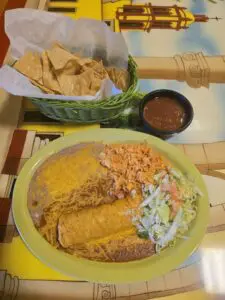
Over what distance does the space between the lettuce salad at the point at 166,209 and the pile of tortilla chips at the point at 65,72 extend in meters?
0.46

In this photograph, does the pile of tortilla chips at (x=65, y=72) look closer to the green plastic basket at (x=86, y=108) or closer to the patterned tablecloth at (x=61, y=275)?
the green plastic basket at (x=86, y=108)

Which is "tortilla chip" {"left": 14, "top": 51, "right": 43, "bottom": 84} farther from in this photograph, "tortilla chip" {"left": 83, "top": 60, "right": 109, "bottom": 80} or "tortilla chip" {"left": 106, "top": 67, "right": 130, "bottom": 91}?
"tortilla chip" {"left": 106, "top": 67, "right": 130, "bottom": 91}

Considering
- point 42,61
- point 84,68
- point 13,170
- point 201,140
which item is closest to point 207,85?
point 201,140

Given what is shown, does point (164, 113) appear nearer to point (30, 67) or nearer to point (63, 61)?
point (63, 61)

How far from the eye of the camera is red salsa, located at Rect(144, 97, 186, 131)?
146 centimetres

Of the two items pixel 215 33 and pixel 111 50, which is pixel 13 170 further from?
pixel 215 33

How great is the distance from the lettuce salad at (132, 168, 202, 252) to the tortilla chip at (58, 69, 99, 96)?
45cm

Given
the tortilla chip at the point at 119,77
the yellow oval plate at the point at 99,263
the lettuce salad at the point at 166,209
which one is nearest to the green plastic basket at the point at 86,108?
the tortilla chip at the point at 119,77

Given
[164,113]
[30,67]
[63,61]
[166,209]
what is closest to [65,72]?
[63,61]

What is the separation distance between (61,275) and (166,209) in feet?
1.40

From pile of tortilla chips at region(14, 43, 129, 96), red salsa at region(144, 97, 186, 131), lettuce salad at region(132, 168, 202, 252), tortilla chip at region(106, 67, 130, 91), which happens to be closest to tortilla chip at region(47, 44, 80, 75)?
pile of tortilla chips at region(14, 43, 129, 96)

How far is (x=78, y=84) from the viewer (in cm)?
145

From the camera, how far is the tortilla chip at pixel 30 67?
1416mm

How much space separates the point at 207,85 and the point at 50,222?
1.04 m
